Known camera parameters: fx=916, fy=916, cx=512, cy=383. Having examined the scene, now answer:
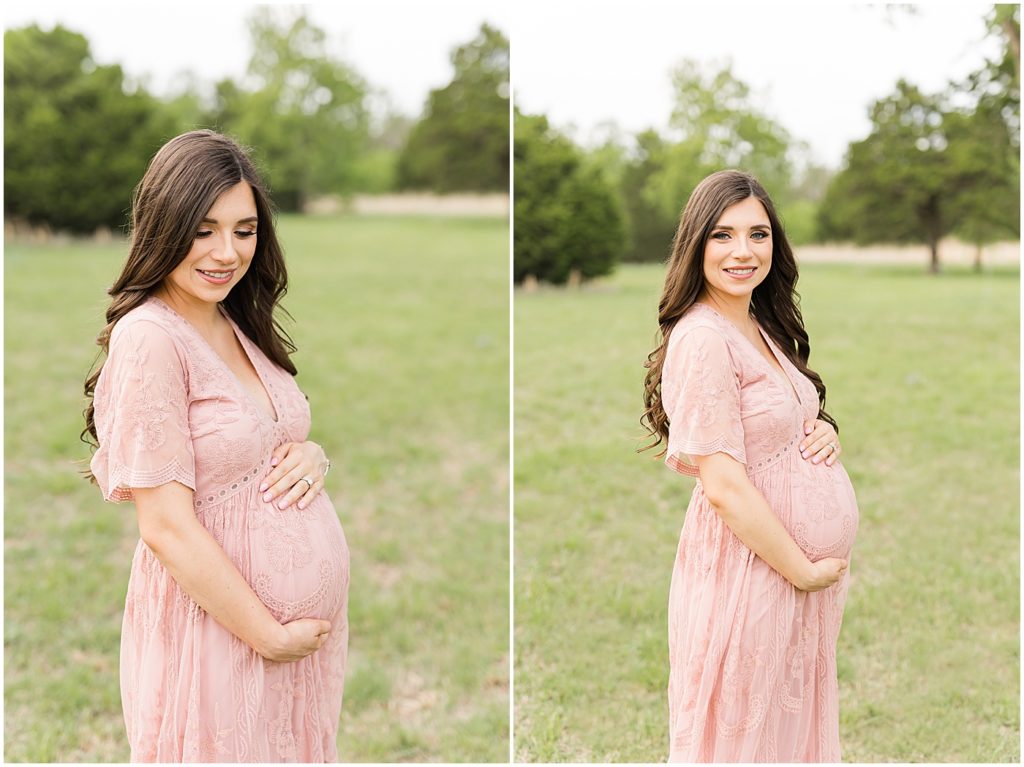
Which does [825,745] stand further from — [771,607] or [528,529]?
[528,529]

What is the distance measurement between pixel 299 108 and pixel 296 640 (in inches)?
1052

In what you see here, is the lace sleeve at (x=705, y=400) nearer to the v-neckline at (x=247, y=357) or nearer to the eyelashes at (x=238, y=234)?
the v-neckline at (x=247, y=357)

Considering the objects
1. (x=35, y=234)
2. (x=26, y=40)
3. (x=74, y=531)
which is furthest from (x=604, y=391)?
(x=26, y=40)

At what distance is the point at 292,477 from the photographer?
95.3 inches

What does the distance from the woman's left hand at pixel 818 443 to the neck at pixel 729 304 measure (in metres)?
0.35

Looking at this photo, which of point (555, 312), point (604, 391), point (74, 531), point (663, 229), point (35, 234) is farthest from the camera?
point (35, 234)

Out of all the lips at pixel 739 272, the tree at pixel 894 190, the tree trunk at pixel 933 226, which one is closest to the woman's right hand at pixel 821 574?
the lips at pixel 739 272

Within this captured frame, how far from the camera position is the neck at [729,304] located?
266 cm

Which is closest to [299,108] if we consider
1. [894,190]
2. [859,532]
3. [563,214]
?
[563,214]

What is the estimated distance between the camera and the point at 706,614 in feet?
8.81

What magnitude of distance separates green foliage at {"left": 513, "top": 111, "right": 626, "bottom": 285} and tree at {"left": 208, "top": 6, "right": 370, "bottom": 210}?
44.4 ft

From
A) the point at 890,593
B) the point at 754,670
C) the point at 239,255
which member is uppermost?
the point at 239,255

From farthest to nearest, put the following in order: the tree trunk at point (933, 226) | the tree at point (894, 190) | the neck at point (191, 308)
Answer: the tree trunk at point (933, 226), the tree at point (894, 190), the neck at point (191, 308)

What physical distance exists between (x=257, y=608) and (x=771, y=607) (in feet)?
4.68
